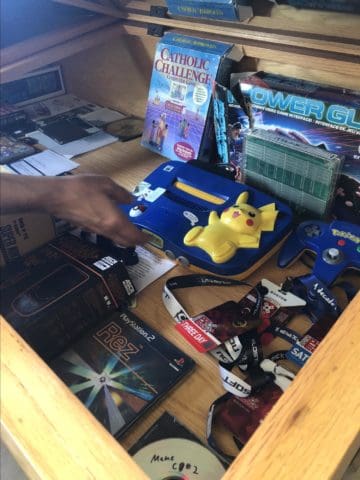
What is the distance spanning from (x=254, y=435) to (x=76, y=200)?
307 mm

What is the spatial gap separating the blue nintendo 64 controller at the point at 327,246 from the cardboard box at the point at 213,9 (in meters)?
0.41

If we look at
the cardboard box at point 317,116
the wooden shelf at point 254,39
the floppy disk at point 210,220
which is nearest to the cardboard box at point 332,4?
the wooden shelf at point 254,39

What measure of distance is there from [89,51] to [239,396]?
80 centimetres

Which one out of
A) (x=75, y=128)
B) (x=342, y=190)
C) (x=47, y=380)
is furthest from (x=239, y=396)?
(x=75, y=128)

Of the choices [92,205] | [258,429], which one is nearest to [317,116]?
[92,205]

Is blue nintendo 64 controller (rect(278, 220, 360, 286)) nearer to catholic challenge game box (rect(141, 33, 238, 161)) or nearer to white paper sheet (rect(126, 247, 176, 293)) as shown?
white paper sheet (rect(126, 247, 176, 293))

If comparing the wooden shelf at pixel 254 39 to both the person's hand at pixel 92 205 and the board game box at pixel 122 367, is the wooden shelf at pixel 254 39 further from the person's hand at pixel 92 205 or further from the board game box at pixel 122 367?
the board game box at pixel 122 367

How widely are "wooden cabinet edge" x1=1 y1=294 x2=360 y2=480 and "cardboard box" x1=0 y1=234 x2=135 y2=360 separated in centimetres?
10

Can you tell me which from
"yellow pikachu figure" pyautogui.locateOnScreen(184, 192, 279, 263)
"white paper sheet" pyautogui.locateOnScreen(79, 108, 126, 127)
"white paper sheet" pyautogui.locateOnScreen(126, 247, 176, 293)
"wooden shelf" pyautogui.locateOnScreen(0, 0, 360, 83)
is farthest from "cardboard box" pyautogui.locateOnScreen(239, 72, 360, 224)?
"white paper sheet" pyautogui.locateOnScreen(79, 108, 126, 127)

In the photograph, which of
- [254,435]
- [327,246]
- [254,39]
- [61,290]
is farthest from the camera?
[254,39]

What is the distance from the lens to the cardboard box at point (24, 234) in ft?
2.08

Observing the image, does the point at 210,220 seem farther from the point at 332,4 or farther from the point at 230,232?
the point at 332,4

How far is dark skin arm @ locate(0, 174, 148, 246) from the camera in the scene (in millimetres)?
460

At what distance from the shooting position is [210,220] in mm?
768
